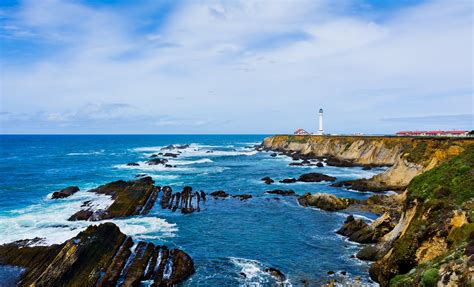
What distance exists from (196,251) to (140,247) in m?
3.99

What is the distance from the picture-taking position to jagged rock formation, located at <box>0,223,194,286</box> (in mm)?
18578

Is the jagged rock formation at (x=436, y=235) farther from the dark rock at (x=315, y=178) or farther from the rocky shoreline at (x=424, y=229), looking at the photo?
the dark rock at (x=315, y=178)

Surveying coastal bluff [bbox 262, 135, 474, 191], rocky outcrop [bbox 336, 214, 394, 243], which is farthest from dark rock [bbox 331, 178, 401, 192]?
rocky outcrop [bbox 336, 214, 394, 243]

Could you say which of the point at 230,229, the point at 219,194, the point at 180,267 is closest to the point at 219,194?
the point at 219,194

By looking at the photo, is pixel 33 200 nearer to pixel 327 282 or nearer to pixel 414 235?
pixel 327 282

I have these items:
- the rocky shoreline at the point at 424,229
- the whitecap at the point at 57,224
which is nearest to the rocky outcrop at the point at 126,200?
the whitecap at the point at 57,224

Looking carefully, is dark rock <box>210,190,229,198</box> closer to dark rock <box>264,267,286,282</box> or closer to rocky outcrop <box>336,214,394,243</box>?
rocky outcrop <box>336,214,394,243</box>

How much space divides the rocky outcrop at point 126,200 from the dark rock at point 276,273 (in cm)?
1871

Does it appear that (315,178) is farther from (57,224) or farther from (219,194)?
(57,224)

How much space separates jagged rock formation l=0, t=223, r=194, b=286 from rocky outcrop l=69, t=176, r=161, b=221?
905 cm

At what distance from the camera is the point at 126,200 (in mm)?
38000

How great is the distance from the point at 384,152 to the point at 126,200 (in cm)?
5193

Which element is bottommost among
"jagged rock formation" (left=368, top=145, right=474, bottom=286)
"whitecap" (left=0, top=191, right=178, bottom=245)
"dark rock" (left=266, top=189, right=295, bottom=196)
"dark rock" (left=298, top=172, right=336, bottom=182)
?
"whitecap" (left=0, top=191, right=178, bottom=245)

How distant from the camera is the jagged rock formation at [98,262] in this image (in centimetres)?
1858
